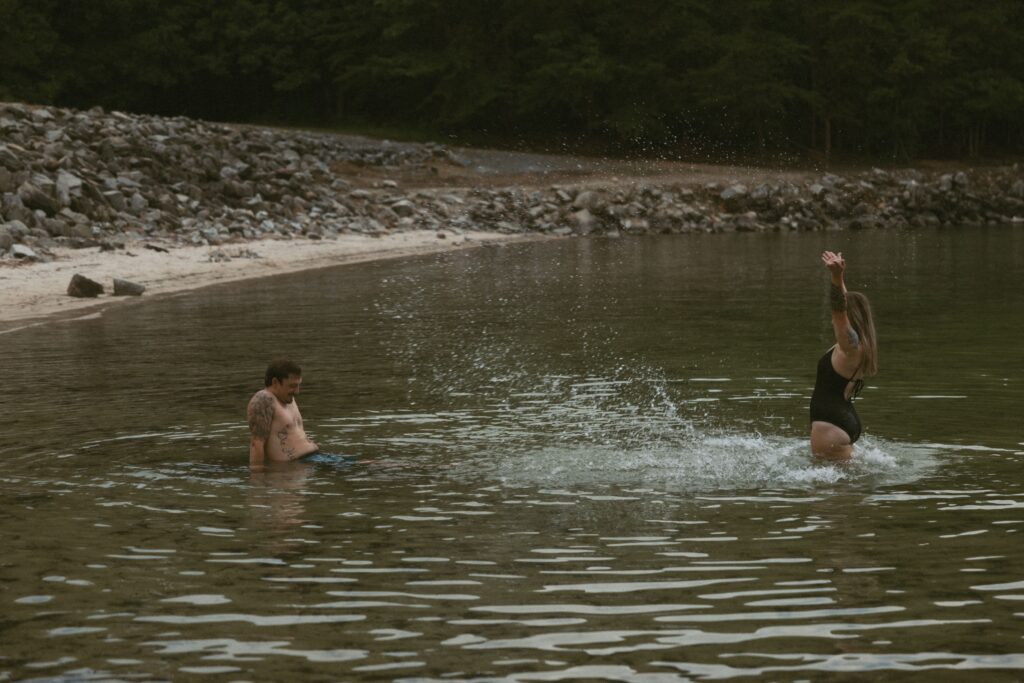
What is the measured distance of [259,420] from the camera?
1200 cm

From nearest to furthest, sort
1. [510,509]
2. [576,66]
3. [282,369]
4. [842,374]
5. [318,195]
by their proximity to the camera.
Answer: [510,509]
[842,374]
[282,369]
[318,195]
[576,66]

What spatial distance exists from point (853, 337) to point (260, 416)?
194 inches

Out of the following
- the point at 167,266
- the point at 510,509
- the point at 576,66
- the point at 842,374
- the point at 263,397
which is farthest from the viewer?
the point at 576,66

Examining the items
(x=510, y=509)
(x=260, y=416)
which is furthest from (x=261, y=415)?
(x=510, y=509)

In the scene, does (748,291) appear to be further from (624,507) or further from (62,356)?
(624,507)

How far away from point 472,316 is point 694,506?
14406 mm

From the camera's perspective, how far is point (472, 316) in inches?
973

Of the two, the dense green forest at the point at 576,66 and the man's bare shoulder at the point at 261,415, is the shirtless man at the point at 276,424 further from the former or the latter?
the dense green forest at the point at 576,66

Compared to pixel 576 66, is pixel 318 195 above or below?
below

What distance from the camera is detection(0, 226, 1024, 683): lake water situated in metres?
7.25

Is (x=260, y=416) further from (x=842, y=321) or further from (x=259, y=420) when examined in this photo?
(x=842, y=321)

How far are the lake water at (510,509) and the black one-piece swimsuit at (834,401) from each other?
39 cm

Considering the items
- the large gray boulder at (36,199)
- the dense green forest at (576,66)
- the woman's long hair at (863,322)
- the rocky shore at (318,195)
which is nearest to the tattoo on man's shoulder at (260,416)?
the woman's long hair at (863,322)

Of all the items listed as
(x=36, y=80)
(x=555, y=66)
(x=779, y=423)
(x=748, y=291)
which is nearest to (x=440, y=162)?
(x=555, y=66)
